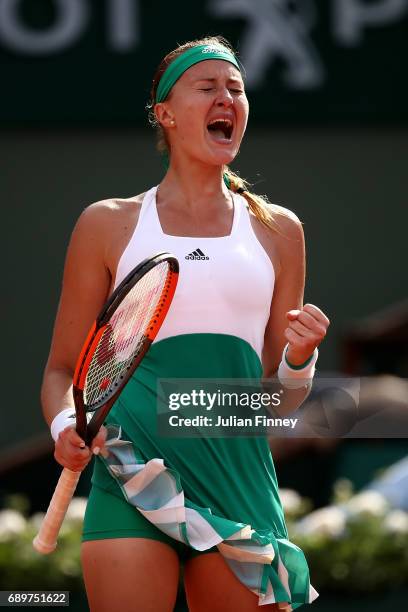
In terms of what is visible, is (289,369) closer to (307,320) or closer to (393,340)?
(307,320)

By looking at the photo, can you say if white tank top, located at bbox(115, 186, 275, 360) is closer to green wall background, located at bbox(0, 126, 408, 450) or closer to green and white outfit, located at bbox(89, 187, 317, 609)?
green and white outfit, located at bbox(89, 187, 317, 609)

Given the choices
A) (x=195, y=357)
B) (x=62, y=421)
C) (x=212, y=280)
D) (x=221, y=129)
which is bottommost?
(x=62, y=421)

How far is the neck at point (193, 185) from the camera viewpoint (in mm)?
3664

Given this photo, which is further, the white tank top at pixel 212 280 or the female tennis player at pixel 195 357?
the white tank top at pixel 212 280

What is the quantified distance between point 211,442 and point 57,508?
15.6 inches

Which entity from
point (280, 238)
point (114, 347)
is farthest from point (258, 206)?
point (114, 347)

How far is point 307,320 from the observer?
336cm

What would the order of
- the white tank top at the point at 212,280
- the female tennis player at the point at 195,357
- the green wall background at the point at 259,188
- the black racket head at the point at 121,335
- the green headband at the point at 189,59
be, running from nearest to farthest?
the black racket head at the point at 121,335
the female tennis player at the point at 195,357
the white tank top at the point at 212,280
the green headband at the point at 189,59
the green wall background at the point at 259,188

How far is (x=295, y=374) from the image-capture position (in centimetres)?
356

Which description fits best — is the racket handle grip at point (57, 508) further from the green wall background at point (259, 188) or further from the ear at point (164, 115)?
the green wall background at point (259, 188)

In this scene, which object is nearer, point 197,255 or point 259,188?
point 197,255

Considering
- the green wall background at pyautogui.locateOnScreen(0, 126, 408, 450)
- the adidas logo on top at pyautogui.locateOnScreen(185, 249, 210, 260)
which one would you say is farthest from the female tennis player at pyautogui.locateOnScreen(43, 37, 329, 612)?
the green wall background at pyautogui.locateOnScreen(0, 126, 408, 450)

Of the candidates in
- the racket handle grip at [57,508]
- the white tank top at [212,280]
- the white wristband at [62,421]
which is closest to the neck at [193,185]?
the white tank top at [212,280]

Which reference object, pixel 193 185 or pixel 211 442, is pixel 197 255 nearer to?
pixel 193 185
